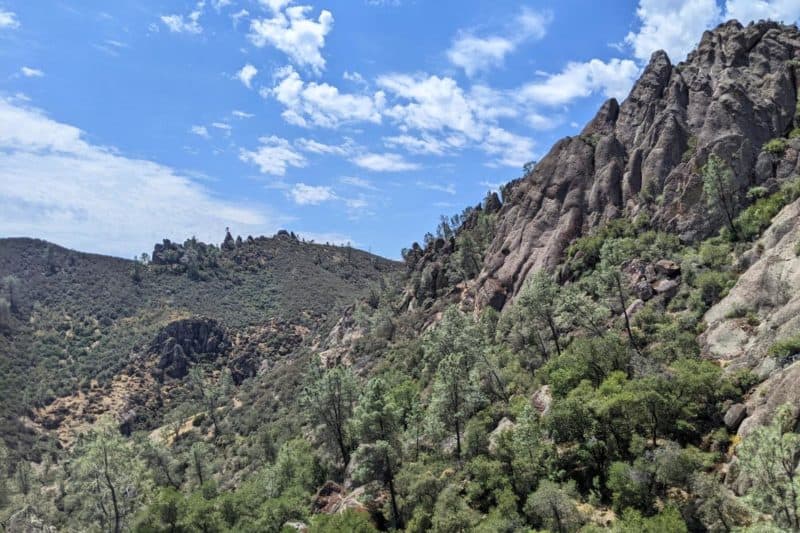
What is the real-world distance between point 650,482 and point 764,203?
4528 cm

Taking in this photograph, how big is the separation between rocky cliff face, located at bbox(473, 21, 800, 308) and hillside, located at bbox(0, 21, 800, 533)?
43 cm

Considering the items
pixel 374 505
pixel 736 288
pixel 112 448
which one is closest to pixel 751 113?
pixel 736 288

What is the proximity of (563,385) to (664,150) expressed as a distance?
5278 cm

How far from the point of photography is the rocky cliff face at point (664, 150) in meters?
71.3

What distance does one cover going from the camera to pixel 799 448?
995 inches

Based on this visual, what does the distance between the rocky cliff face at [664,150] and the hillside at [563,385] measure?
0.43 m

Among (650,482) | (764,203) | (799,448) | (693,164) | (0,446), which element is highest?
(693,164)

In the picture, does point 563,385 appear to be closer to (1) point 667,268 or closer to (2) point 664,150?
(1) point 667,268

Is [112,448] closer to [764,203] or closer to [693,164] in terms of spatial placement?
[764,203]

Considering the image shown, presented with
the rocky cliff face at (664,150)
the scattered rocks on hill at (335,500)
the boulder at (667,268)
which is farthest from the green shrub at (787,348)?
the rocky cliff face at (664,150)

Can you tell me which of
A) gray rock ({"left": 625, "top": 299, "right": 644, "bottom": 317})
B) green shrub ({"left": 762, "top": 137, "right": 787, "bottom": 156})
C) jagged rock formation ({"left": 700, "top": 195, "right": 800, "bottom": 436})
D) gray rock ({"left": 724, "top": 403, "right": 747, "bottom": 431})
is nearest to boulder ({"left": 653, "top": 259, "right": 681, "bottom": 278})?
gray rock ({"left": 625, "top": 299, "right": 644, "bottom": 317})

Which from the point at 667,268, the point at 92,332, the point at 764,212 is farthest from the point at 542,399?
the point at 92,332

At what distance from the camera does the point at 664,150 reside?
7938 cm

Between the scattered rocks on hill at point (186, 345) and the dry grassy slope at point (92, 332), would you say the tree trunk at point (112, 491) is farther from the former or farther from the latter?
the scattered rocks on hill at point (186, 345)
